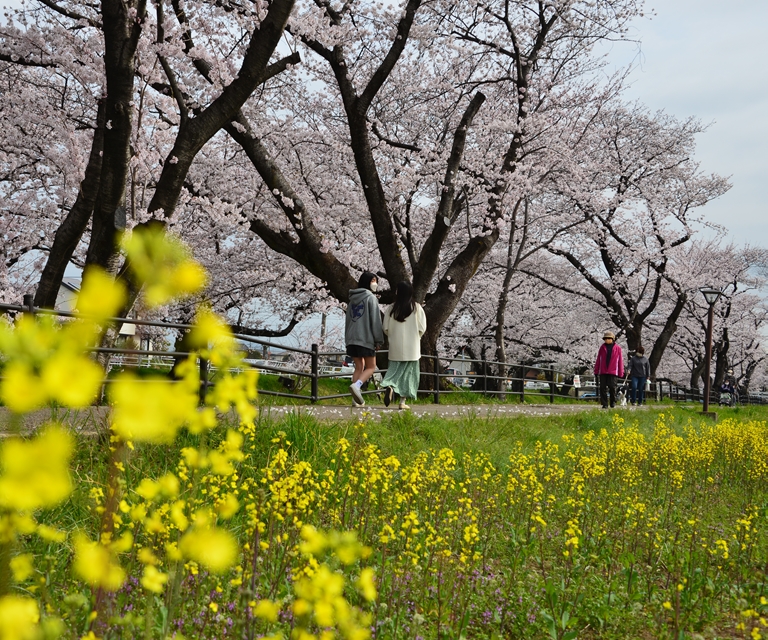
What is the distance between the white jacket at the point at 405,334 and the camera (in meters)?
9.57

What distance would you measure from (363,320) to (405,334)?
0.80m

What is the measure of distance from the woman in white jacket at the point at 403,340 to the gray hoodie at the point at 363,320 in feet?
1.47

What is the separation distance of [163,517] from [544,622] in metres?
2.07

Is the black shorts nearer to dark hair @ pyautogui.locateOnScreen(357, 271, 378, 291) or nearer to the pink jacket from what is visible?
dark hair @ pyautogui.locateOnScreen(357, 271, 378, 291)

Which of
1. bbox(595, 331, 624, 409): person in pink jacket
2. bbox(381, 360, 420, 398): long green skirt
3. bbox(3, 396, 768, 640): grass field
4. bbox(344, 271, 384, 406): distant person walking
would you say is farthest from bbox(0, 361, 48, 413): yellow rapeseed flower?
bbox(595, 331, 624, 409): person in pink jacket

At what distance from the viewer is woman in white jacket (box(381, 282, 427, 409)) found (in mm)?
9422

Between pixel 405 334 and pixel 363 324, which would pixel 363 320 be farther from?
pixel 405 334

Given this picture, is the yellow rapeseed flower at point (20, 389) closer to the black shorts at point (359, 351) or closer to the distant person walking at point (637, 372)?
the black shorts at point (359, 351)

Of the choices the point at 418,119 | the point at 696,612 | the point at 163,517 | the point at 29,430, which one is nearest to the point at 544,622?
the point at 696,612

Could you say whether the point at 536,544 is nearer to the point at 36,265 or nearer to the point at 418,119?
the point at 418,119

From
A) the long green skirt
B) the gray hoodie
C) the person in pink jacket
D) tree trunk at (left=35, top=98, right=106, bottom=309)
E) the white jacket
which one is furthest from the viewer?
the person in pink jacket

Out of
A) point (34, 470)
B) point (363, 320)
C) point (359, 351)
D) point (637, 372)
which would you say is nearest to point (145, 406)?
point (34, 470)

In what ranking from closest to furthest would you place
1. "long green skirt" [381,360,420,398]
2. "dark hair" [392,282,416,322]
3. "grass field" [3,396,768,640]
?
"grass field" [3,396,768,640]
"dark hair" [392,282,416,322]
"long green skirt" [381,360,420,398]

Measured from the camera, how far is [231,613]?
2975mm
